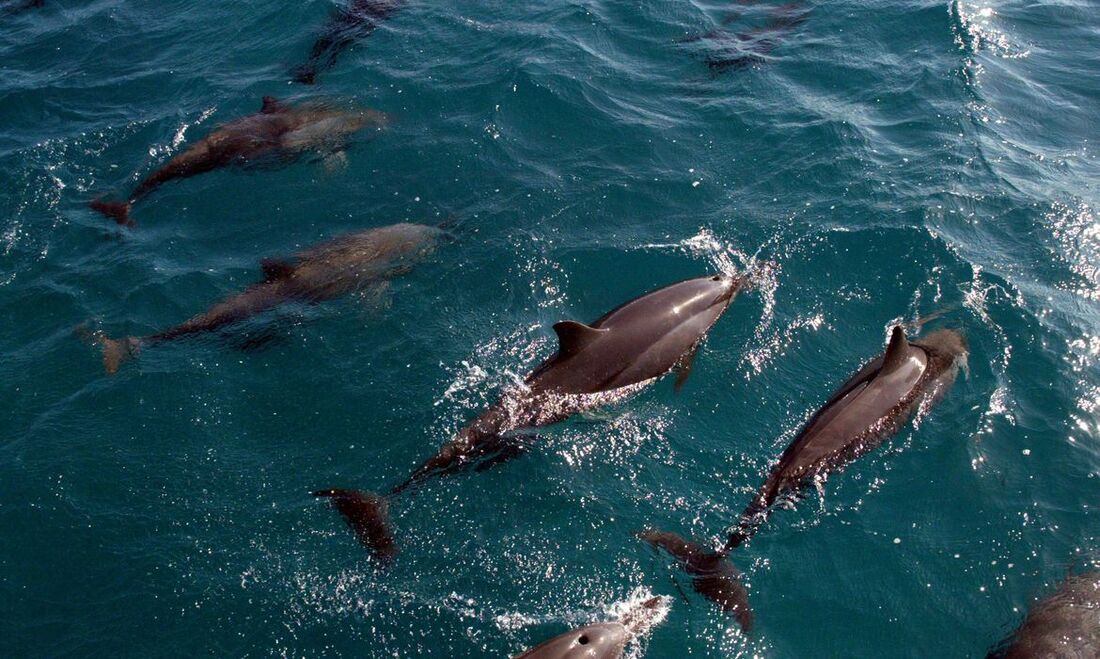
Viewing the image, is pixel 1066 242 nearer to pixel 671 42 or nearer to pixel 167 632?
pixel 671 42

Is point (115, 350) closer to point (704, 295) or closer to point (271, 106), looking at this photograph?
point (271, 106)

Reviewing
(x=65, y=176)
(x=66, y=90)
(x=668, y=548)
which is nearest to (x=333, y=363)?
(x=668, y=548)

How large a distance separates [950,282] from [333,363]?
8.44 meters

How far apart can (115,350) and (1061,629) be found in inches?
445

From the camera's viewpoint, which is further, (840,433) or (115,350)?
(115,350)

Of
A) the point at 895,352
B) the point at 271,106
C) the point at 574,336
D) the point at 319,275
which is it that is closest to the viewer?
the point at 895,352

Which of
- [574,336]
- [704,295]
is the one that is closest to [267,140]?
[574,336]

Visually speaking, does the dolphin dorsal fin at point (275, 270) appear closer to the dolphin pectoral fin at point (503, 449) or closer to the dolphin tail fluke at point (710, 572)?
the dolphin pectoral fin at point (503, 449)

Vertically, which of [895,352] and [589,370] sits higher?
[895,352]

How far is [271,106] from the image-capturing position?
1605 cm

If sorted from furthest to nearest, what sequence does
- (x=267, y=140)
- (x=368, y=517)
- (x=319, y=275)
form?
1. (x=267, y=140)
2. (x=319, y=275)
3. (x=368, y=517)

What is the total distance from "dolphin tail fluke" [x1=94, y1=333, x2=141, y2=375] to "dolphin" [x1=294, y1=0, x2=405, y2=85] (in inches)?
300

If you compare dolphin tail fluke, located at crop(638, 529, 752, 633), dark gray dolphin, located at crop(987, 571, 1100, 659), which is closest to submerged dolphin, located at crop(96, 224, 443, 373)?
dolphin tail fluke, located at crop(638, 529, 752, 633)

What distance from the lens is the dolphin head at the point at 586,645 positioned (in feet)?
25.9
